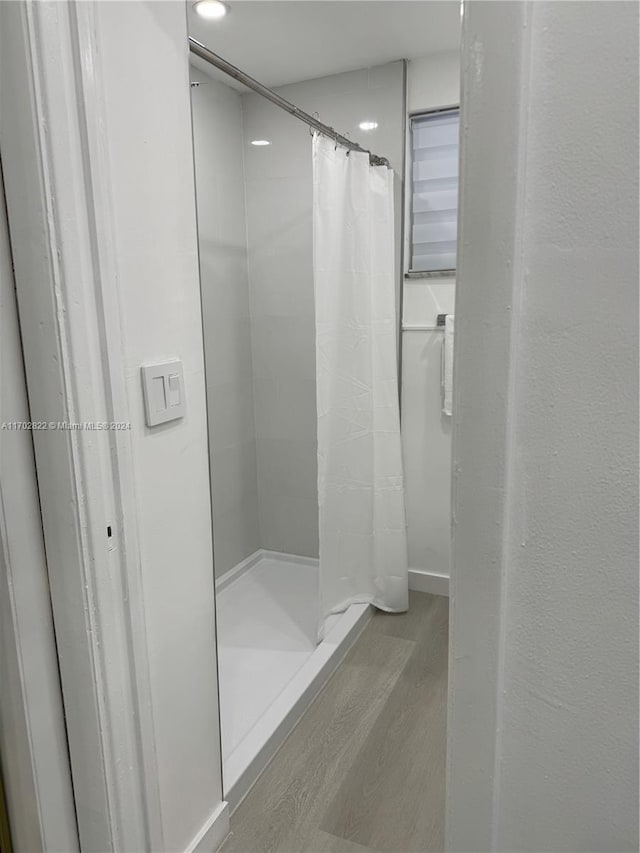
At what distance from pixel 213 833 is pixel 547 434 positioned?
1.41 m

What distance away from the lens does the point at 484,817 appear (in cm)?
52

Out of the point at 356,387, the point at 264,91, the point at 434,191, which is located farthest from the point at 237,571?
the point at 264,91

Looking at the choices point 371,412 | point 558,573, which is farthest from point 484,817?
point 371,412

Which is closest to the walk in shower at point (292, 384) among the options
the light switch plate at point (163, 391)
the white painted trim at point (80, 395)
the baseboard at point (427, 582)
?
the baseboard at point (427, 582)

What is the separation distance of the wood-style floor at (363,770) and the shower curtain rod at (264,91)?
186 centimetres

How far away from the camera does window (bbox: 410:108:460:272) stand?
2328 mm

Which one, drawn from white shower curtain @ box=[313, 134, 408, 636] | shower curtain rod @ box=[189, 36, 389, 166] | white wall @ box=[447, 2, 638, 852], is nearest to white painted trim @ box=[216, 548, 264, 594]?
white shower curtain @ box=[313, 134, 408, 636]

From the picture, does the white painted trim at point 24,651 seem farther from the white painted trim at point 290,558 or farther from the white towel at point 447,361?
the white painted trim at point 290,558

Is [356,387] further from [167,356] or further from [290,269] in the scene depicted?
[167,356]

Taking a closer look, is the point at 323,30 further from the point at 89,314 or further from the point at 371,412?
the point at 89,314

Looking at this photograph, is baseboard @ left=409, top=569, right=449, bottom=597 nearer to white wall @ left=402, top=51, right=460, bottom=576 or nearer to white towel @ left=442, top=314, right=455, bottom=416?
white wall @ left=402, top=51, right=460, bottom=576

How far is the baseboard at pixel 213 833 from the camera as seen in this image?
1331 millimetres

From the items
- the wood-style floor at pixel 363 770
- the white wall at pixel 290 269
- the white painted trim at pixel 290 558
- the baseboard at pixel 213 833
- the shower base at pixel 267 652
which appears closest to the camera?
the baseboard at pixel 213 833

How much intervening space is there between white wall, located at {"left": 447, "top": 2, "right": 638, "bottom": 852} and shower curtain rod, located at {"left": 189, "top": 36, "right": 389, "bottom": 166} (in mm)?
1132
